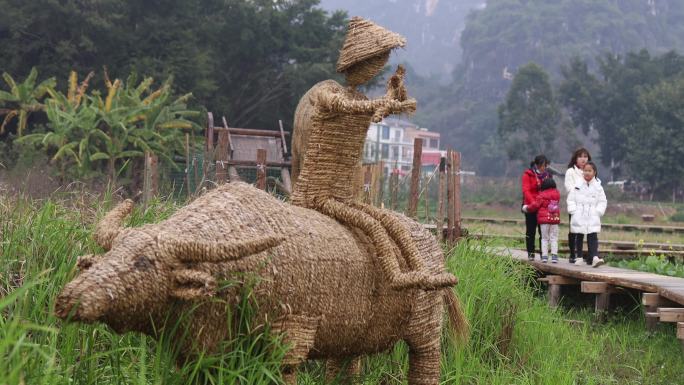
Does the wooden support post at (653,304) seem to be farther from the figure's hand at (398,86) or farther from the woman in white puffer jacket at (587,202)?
the figure's hand at (398,86)

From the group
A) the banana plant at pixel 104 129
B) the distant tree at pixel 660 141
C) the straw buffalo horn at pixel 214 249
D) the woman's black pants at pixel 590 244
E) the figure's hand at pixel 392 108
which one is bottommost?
the woman's black pants at pixel 590 244

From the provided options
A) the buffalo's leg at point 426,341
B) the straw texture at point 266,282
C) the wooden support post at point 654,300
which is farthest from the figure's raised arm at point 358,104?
the wooden support post at point 654,300

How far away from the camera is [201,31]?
25234 mm

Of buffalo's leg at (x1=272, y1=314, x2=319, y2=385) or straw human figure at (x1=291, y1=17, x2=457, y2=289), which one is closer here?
buffalo's leg at (x1=272, y1=314, x2=319, y2=385)

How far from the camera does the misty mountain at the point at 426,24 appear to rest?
120 meters

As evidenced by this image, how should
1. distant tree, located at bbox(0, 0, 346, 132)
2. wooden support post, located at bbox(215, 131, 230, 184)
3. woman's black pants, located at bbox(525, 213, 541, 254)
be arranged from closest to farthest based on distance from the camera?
wooden support post, located at bbox(215, 131, 230, 184) < woman's black pants, located at bbox(525, 213, 541, 254) < distant tree, located at bbox(0, 0, 346, 132)

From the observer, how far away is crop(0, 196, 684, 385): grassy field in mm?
2420

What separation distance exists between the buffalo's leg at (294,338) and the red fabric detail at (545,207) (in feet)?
20.5

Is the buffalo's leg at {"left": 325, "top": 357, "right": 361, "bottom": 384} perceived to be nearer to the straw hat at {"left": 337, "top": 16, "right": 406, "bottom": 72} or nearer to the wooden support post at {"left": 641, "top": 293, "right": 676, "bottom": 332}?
the straw hat at {"left": 337, "top": 16, "right": 406, "bottom": 72}

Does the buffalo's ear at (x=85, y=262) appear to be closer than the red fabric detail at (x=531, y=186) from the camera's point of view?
Yes

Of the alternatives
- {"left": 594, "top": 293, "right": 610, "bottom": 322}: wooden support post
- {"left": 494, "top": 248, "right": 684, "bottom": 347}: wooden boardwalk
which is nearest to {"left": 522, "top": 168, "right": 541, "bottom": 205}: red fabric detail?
{"left": 494, "top": 248, "right": 684, "bottom": 347}: wooden boardwalk

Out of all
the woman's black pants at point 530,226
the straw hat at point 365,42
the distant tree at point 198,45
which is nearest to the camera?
the straw hat at point 365,42

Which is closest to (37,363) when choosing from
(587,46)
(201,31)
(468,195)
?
(201,31)

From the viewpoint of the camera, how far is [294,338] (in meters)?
2.56
